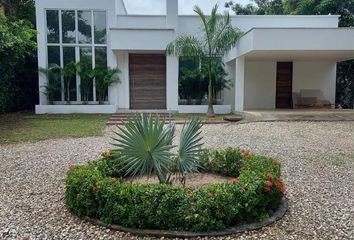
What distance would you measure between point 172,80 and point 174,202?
39.8 ft

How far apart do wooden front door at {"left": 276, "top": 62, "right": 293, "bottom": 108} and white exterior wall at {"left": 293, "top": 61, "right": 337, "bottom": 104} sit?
272mm

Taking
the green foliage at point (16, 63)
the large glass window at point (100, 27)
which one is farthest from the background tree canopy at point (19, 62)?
the large glass window at point (100, 27)

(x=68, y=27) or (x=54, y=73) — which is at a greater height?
(x=68, y=27)

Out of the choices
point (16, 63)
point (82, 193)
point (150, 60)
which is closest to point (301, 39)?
point (150, 60)

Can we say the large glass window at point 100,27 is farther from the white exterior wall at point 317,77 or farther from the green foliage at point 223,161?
the green foliage at point 223,161

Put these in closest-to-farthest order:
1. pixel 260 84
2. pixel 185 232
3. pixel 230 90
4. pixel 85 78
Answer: pixel 185 232 → pixel 85 78 → pixel 230 90 → pixel 260 84

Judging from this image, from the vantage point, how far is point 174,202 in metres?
3.66

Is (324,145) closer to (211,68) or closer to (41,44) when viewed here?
(211,68)

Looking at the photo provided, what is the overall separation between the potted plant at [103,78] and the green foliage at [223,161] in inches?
415

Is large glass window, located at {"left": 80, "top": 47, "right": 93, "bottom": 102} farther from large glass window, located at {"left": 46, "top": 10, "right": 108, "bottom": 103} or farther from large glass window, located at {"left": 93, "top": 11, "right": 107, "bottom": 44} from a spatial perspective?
large glass window, located at {"left": 93, "top": 11, "right": 107, "bottom": 44}

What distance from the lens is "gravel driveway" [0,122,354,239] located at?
146 inches

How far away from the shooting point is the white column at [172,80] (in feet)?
50.7

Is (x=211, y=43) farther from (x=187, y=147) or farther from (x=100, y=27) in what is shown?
(x=187, y=147)

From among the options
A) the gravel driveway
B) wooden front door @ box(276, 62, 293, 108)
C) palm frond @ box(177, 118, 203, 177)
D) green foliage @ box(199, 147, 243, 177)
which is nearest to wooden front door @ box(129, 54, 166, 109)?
wooden front door @ box(276, 62, 293, 108)
